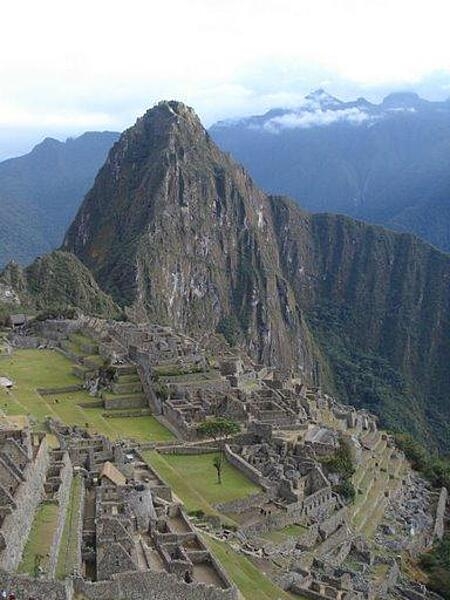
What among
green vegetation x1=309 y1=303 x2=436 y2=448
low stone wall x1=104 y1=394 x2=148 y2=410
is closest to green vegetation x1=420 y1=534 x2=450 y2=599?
low stone wall x1=104 y1=394 x2=148 y2=410

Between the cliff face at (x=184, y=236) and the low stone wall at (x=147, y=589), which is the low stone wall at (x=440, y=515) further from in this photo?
the cliff face at (x=184, y=236)

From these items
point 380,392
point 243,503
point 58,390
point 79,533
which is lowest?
point 380,392

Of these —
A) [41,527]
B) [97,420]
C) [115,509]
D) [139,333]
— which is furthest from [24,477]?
[139,333]

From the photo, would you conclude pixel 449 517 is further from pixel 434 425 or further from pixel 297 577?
pixel 434 425

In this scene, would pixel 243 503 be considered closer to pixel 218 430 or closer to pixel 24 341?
pixel 218 430

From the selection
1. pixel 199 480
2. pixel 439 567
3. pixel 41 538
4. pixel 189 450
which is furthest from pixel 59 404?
pixel 41 538
